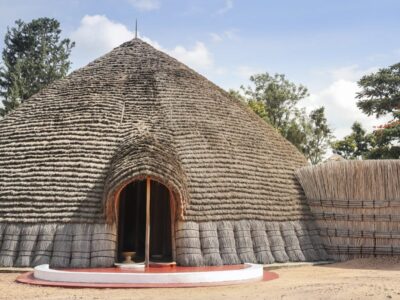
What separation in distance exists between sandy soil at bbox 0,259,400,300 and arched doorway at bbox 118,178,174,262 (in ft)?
10.4

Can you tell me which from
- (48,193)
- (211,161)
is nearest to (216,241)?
(211,161)

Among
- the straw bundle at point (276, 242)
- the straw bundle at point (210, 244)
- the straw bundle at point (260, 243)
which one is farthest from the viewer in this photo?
the straw bundle at point (276, 242)

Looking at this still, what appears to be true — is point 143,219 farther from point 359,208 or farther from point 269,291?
point 269,291

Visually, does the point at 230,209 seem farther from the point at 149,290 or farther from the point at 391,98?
the point at 391,98

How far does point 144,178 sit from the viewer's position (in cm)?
1023

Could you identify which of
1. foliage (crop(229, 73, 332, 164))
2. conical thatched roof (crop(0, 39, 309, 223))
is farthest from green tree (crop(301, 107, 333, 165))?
conical thatched roof (crop(0, 39, 309, 223))

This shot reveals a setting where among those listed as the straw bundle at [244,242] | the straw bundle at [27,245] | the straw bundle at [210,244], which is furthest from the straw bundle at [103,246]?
the straw bundle at [244,242]

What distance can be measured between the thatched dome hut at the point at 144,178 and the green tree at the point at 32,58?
1789cm

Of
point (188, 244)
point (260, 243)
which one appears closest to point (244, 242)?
point (260, 243)

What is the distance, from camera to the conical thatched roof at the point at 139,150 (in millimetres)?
10938

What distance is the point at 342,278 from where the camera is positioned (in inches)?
376

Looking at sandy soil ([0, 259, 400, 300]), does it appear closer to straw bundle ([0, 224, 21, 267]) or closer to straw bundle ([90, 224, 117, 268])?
straw bundle ([0, 224, 21, 267])

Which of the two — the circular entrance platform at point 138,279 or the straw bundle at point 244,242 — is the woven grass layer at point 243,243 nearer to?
the straw bundle at point 244,242

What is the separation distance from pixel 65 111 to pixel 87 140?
164 cm
